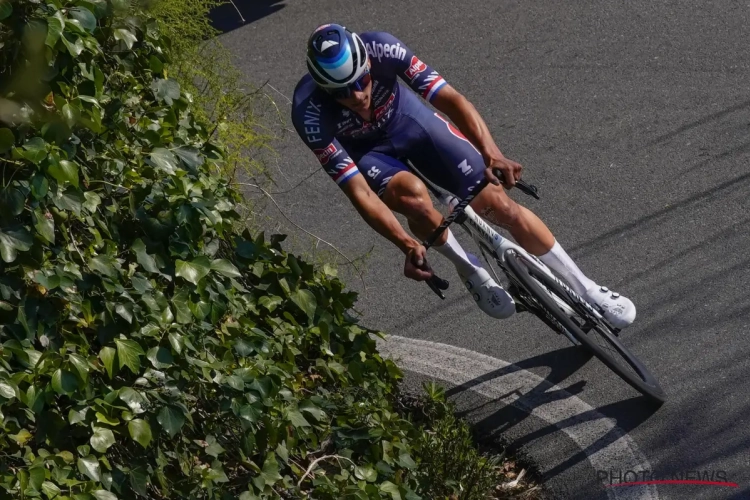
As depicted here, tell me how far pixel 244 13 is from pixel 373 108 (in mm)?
6403

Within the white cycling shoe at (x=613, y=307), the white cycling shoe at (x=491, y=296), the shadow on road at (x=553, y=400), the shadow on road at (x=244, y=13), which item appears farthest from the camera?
the shadow on road at (x=244, y=13)

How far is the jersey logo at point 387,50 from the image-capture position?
5164 millimetres

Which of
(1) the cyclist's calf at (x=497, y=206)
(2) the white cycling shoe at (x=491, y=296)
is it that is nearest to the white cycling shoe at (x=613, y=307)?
(2) the white cycling shoe at (x=491, y=296)

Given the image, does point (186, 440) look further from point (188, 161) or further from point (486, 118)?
point (486, 118)

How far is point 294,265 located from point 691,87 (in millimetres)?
4609

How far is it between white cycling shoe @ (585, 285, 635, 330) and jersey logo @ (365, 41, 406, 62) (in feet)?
5.18

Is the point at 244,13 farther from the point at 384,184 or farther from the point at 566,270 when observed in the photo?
the point at 566,270

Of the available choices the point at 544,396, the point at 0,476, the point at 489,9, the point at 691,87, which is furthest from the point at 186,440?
the point at 489,9

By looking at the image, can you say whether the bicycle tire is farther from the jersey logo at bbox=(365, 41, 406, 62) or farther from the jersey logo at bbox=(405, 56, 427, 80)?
the jersey logo at bbox=(365, 41, 406, 62)

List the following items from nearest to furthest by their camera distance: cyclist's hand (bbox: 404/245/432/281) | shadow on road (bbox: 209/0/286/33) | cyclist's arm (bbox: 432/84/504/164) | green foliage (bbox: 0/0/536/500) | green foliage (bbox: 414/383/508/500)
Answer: green foliage (bbox: 0/0/536/500), green foliage (bbox: 414/383/508/500), cyclist's hand (bbox: 404/245/432/281), cyclist's arm (bbox: 432/84/504/164), shadow on road (bbox: 209/0/286/33)

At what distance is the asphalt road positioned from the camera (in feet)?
16.1

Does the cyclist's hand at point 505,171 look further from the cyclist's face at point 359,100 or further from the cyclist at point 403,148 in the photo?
the cyclist's face at point 359,100

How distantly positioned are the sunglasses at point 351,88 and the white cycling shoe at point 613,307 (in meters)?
1.59

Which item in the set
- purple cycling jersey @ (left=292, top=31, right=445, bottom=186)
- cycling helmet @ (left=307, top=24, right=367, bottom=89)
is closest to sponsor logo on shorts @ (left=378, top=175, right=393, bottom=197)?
purple cycling jersey @ (left=292, top=31, right=445, bottom=186)
